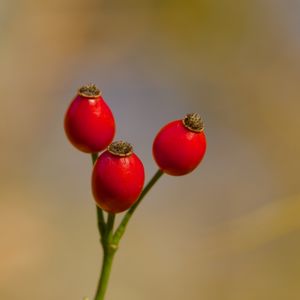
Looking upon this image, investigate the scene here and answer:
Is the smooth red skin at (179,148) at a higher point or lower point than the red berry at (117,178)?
higher

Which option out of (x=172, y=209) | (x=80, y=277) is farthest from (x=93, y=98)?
(x=172, y=209)

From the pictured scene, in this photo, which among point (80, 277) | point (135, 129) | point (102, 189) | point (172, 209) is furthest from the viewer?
point (135, 129)

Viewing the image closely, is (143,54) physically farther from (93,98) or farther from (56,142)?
(93,98)

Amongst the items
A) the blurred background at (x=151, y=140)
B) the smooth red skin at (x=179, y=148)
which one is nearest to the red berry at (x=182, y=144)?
the smooth red skin at (x=179, y=148)

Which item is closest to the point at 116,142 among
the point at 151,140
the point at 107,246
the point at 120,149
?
the point at 120,149

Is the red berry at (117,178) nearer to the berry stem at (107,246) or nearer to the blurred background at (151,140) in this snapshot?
the berry stem at (107,246)

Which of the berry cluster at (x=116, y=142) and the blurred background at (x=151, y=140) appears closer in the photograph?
the berry cluster at (x=116, y=142)

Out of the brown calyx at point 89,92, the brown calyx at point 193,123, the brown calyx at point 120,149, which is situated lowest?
the brown calyx at point 120,149

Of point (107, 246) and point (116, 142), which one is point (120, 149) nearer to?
point (116, 142)
